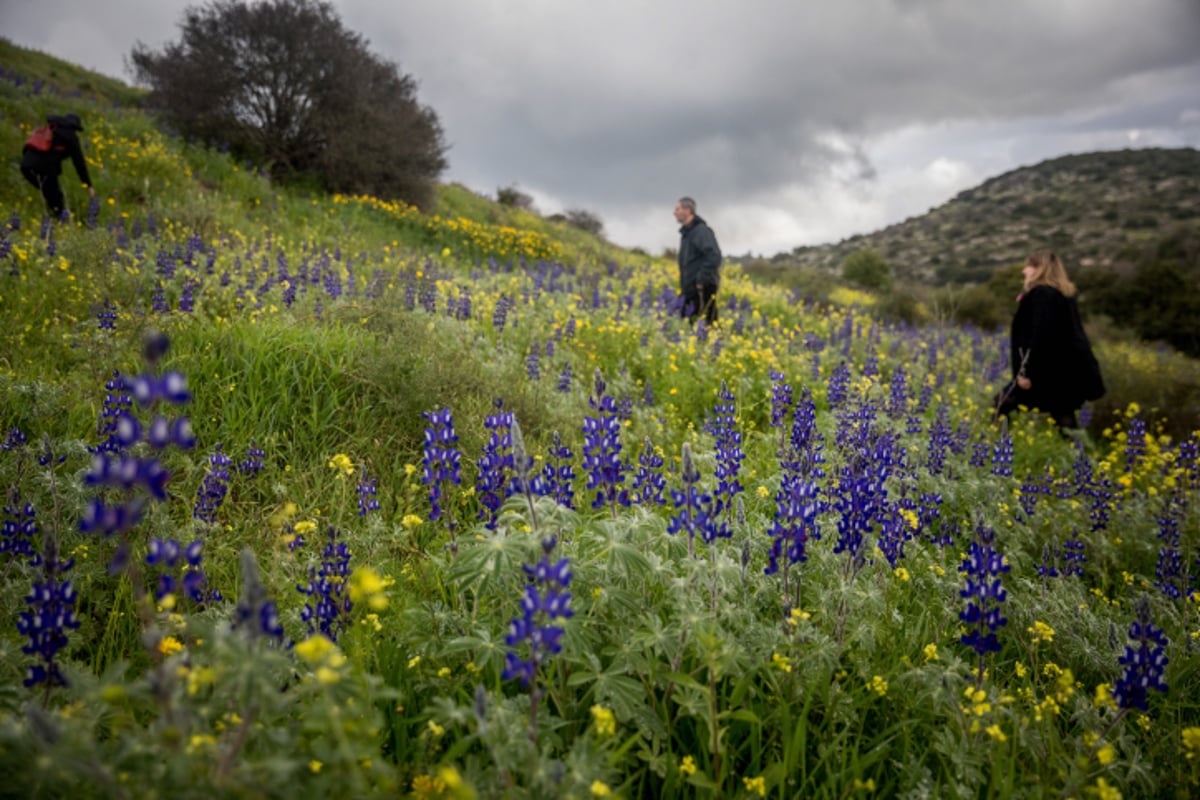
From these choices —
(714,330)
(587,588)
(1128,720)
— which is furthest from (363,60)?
(1128,720)

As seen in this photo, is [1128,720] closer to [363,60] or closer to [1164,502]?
[1164,502]

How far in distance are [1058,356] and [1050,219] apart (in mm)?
64133

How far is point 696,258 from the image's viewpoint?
33.6 ft

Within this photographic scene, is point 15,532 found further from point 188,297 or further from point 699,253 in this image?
point 699,253

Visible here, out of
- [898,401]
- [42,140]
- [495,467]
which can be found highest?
[42,140]

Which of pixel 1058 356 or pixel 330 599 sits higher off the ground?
pixel 1058 356

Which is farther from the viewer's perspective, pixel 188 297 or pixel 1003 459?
pixel 188 297

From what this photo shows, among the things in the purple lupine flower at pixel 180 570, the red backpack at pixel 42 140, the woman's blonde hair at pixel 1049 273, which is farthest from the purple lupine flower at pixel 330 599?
the red backpack at pixel 42 140

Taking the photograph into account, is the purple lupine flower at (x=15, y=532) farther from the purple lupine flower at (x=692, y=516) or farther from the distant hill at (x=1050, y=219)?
the distant hill at (x=1050, y=219)

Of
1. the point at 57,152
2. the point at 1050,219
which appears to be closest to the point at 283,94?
the point at 57,152

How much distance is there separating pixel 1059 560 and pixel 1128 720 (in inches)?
76.5

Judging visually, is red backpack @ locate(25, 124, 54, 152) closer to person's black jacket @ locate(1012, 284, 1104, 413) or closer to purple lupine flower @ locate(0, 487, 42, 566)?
purple lupine flower @ locate(0, 487, 42, 566)

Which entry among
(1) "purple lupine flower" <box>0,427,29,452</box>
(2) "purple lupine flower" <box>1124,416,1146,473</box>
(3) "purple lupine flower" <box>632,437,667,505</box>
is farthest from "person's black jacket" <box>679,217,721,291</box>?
(1) "purple lupine flower" <box>0,427,29,452</box>

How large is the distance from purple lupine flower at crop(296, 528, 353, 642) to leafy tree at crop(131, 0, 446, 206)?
16.4 m
